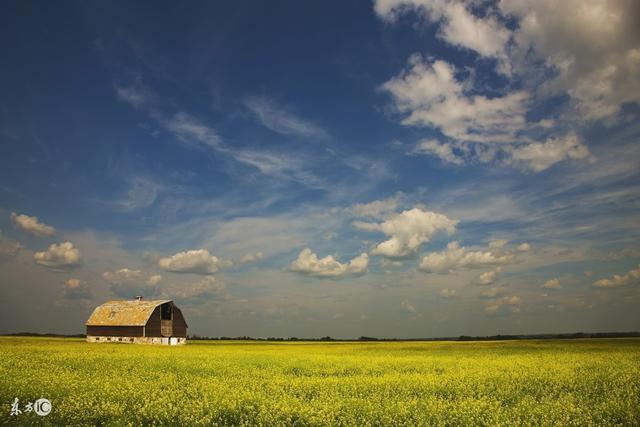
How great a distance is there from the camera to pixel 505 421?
10.8 m

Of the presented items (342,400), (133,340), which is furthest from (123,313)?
(342,400)

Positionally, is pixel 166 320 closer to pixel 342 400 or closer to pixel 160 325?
pixel 160 325

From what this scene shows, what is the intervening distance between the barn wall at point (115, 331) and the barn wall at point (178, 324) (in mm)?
7145

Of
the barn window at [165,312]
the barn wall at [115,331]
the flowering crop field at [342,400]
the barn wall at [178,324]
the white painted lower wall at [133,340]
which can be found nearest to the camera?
the flowering crop field at [342,400]

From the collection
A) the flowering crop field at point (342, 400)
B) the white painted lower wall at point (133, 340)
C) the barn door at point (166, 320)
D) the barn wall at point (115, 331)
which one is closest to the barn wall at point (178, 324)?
the barn door at point (166, 320)

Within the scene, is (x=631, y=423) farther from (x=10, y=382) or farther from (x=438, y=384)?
(x=10, y=382)

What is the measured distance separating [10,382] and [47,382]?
1200 mm

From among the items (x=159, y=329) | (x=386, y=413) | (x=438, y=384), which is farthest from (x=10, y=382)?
(x=159, y=329)

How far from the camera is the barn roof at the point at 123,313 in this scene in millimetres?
69750

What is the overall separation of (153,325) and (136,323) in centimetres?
258

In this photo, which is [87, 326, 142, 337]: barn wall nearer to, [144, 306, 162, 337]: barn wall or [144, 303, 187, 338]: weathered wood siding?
[144, 306, 162, 337]: barn wall

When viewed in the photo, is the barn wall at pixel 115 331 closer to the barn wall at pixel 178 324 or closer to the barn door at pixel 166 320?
the barn door at pixel 166 320

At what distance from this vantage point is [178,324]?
76375 millimetres

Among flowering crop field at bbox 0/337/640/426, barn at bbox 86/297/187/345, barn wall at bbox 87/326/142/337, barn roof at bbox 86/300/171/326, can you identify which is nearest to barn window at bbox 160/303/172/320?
barn at bbox 86/297/187/345
